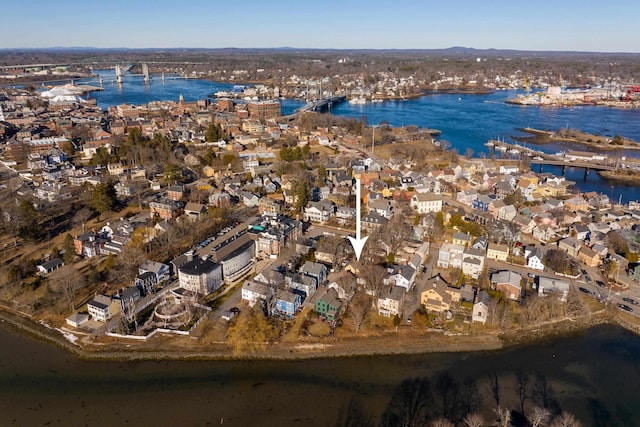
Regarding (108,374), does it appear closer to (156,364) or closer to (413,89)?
(156,364)

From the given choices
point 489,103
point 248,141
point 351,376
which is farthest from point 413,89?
point 351,376

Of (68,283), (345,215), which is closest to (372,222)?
(345,215)

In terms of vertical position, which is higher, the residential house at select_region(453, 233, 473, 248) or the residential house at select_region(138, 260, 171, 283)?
the residential house at select_region(453, 233, 473, 248)

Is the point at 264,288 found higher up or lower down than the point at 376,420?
higher up

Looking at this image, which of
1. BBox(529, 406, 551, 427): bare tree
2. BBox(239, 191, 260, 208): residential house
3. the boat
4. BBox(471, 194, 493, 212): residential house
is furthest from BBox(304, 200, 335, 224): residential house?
the boat

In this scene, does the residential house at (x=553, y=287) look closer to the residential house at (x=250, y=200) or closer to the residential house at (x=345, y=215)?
the residential house at (x=345, y=215)

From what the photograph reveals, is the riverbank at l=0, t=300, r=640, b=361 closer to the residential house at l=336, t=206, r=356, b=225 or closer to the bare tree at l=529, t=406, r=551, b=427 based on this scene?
the bare tree at l=529, t=406, r=551, b=427
